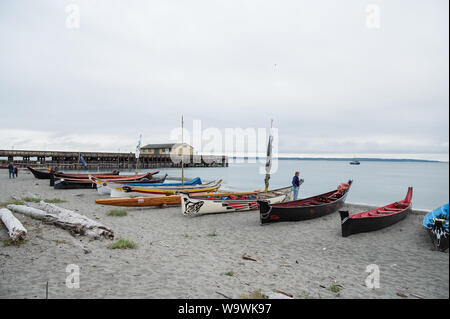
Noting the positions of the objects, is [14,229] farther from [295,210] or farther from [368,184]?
[368,184]

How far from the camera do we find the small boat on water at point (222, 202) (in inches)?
470

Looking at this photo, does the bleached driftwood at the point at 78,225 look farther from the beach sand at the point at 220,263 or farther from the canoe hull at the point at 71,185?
the canoe hull at the point at 71,185

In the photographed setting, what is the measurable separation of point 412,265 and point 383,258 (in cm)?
69

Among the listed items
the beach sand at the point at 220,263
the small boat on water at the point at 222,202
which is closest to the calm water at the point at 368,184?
the beach sand at the point at 220,263

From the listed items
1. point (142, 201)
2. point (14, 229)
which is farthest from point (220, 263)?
point (142, 201)

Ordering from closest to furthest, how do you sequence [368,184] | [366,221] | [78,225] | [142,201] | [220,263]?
[220,263] → [78,225] → [366,221] → [142,201] → [368,184]

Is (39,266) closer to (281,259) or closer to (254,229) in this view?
(281,259)

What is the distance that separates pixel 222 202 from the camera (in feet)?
41.8

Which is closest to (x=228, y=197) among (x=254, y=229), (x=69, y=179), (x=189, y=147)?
(x=254, y=229)

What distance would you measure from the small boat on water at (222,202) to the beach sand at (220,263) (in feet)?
6.09

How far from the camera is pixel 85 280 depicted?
4.76 metres

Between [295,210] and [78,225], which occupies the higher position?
[78,225]

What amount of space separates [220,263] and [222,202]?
649cm

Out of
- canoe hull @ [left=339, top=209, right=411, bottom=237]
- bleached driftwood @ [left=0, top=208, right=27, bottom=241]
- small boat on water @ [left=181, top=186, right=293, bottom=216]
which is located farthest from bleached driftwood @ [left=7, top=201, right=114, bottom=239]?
canoe hull @ [left=339, top=209, right=411, bottom=237]
